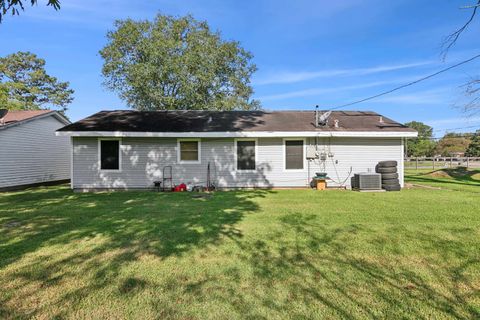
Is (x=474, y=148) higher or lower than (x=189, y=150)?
higher

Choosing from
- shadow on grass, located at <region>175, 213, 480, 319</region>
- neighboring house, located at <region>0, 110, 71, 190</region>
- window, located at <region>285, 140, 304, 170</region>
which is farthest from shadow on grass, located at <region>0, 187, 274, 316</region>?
neighboring house, located at <region>0, 110, 71, 190</region>

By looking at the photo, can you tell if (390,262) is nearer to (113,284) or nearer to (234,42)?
(113,284)

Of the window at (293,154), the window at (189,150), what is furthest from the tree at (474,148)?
the window at (189,150)

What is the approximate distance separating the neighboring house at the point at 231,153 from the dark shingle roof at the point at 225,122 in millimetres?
79

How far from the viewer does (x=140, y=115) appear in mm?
14211

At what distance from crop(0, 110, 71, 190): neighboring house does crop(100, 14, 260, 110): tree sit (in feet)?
28.4

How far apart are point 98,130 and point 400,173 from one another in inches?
478

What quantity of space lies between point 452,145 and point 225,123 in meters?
67.4

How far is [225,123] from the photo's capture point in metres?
13.1

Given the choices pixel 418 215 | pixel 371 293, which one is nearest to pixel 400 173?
pixel 418 215

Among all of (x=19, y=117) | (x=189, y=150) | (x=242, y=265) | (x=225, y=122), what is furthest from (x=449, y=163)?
(x=19, y=117)

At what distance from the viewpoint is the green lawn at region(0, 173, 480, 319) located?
2664 mm

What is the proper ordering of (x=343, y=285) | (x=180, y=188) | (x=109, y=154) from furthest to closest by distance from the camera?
(x=109, y=154), (x=180, y=188), (x=343, y=285)

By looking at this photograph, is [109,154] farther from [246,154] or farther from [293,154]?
[293,154]
